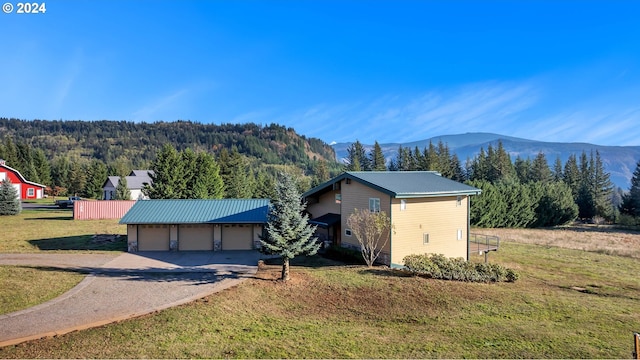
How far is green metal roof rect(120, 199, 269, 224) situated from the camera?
77.8 ft

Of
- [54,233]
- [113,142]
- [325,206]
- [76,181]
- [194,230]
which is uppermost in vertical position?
[113,142]

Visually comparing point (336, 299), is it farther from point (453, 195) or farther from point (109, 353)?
point (453, 195)

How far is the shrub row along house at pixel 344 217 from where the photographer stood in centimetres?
2069

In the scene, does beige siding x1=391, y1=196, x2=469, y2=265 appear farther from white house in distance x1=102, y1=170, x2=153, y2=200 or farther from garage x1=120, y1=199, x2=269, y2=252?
white house in distance x1=102, y1=170, x2=153, y2=200

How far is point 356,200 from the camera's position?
73.5 ft

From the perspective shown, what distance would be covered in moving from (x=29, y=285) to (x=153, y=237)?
894 cm

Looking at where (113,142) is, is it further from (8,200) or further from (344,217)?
(344,217)

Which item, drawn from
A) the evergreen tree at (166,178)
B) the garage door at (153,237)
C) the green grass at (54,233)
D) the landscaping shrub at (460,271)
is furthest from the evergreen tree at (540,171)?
the green grass at (54,233)

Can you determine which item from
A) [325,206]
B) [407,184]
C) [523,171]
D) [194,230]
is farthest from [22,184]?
[523,171]

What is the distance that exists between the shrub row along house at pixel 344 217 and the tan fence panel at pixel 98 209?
1652 centimetres

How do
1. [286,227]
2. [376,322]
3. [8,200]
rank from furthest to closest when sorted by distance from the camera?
[8,200], [286,227], [376,322]

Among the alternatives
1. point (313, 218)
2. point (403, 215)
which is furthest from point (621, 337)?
point (313, 218)

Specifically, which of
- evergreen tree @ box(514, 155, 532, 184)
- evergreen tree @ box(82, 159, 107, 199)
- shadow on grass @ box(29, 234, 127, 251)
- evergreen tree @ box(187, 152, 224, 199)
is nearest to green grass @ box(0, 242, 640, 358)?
shadow on grass @ box(29, 234, 127, 251)

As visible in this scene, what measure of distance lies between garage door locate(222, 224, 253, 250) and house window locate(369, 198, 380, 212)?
835 cm
